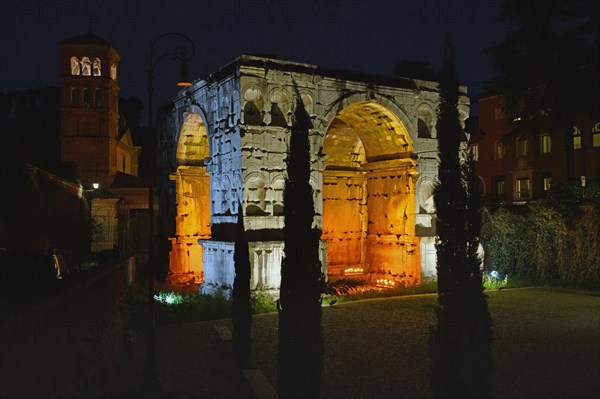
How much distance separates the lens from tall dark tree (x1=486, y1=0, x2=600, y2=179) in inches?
882

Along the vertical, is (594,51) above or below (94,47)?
below

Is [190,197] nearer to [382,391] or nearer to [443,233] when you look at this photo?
[382,391]

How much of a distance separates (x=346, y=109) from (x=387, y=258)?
489cm

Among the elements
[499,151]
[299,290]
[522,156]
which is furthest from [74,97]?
[299,290]

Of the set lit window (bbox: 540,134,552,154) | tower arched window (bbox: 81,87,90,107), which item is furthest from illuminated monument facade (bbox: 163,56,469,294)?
tower arched window (bbox: 81,87,90,107)

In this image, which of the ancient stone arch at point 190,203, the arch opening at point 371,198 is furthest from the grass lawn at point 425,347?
the ancient stone arch at point 190,203

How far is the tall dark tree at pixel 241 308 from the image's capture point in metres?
9.14

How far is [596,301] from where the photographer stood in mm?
14680

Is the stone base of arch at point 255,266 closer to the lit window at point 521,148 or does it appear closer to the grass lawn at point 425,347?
the grass lawn at point 425,347

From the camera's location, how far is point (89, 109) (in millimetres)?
42875

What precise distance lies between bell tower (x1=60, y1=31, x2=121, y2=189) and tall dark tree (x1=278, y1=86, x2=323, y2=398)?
37404 mm

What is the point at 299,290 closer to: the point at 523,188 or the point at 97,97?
the point at 523,188

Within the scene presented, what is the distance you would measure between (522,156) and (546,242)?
1983 centimetres

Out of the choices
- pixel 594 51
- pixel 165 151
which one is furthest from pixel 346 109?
pixel 594 51
